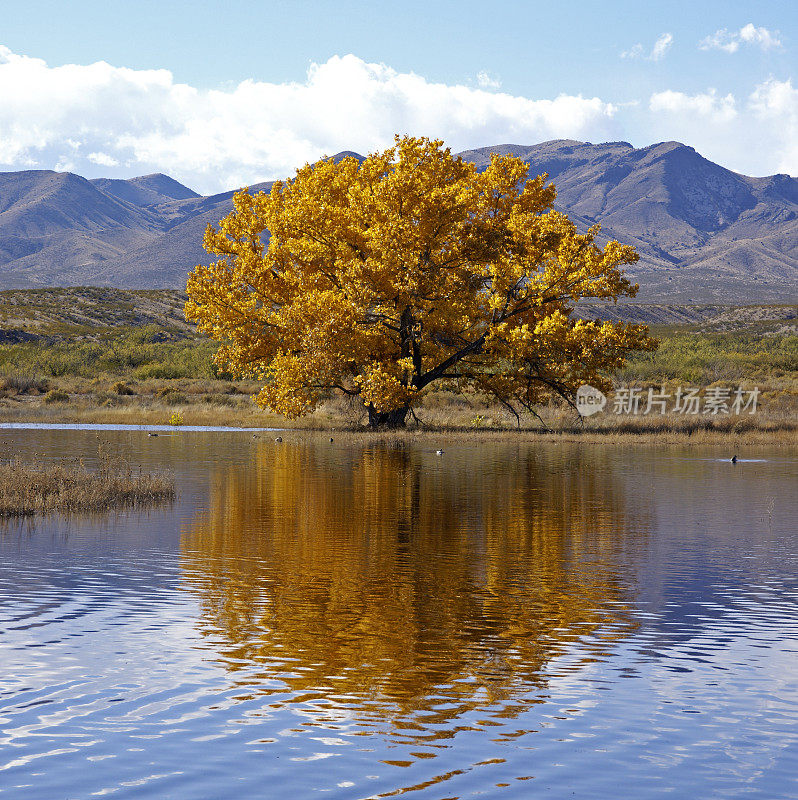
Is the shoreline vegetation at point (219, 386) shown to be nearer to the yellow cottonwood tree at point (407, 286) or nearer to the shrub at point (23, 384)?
the shrub at point (23, 384)

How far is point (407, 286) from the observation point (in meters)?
38.8

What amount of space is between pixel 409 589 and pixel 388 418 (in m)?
30.9

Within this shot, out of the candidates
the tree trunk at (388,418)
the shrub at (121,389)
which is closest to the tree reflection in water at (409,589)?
the tree trunk at (388,418)

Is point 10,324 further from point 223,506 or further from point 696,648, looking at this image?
point 696,648

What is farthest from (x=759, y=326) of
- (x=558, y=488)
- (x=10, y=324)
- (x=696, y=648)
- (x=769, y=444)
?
(x=696, y=648)

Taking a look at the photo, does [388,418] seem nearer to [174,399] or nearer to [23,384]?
[174,399]

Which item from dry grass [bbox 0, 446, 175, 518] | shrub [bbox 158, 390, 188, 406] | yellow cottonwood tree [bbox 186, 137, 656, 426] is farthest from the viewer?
shrub [bbox 158, 390, 188, 406]

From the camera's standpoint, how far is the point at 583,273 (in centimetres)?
3947

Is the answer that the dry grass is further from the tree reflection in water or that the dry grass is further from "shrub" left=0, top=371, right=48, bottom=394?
"shrub" left=0, top=371, right=48, bottom=394

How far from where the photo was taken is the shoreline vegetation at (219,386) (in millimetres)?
43125

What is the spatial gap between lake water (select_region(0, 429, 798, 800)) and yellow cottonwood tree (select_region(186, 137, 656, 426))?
19.6m

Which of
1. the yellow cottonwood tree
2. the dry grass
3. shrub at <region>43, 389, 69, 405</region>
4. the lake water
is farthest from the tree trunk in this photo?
the lake water

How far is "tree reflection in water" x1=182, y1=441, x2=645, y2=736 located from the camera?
8445mm

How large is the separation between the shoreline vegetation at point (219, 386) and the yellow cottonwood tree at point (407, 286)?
123 inches
